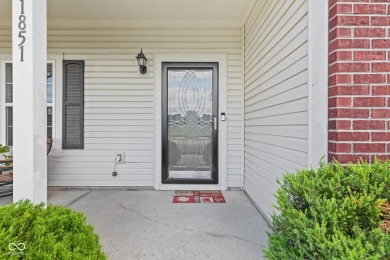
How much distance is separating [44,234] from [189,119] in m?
3.34

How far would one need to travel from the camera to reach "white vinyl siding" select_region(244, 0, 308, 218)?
2.11m

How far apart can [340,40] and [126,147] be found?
360 cm

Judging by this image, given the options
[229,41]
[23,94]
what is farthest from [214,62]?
[23,94]

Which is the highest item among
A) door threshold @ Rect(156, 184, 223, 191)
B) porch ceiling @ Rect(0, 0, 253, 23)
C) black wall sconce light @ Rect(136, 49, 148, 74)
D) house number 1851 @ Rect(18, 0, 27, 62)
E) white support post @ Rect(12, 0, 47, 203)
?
porch ceiling @ Rect(0, 0, 253, 23)

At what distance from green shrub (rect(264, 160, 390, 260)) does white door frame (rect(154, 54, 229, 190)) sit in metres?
2.99

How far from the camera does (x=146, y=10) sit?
3.96 meters

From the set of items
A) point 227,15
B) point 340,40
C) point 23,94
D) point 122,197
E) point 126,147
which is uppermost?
point 227,15

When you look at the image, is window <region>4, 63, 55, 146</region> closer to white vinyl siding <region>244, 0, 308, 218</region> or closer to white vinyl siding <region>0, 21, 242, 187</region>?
white vinyl siding <region>0, 21, 242, 187</region>

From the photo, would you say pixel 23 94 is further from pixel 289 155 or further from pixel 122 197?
pixel 122 197

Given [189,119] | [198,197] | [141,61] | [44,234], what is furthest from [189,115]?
[44,234]

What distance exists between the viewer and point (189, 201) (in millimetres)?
3689

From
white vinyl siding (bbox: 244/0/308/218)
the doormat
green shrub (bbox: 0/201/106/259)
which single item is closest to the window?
the doormat

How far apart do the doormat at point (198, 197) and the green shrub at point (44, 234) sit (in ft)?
7.96

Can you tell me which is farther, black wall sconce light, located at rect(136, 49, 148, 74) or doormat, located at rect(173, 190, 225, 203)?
black wall sconce light, located at rect(136, 49, 148, 74)
